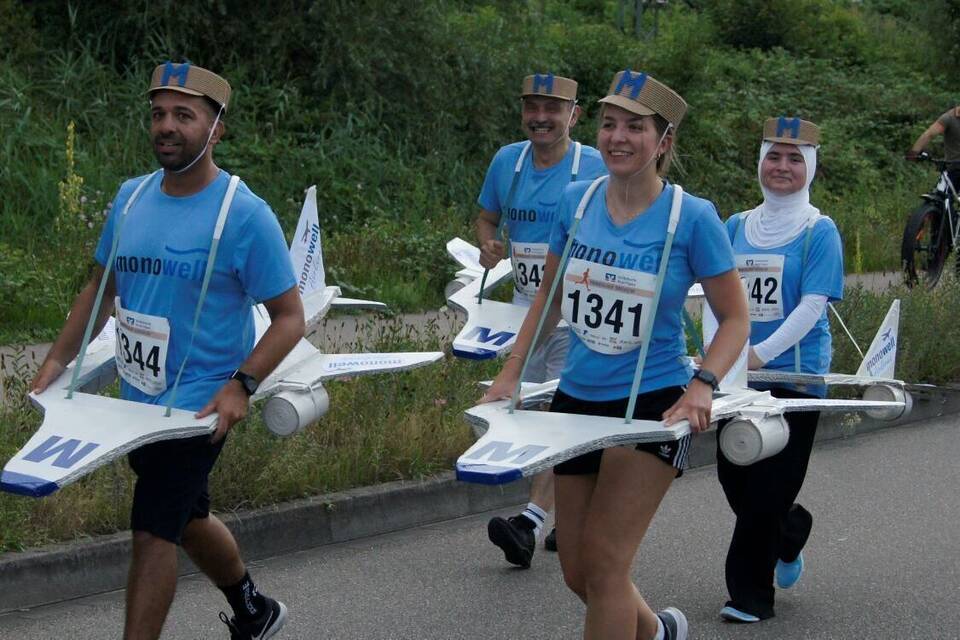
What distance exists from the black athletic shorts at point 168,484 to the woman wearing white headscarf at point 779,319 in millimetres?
2175

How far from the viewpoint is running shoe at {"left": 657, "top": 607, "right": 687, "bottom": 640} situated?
4.85 meters

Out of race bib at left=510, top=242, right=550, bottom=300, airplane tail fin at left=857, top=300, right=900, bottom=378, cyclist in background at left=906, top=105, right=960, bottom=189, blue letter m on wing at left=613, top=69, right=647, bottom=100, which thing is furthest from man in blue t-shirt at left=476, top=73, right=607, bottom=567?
cyclist in background at left=906, top=105, right=960, bottom=189

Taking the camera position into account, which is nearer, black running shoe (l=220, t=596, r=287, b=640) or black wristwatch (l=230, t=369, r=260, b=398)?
black wristwatch (l=230, t=369, r=260, b=398)

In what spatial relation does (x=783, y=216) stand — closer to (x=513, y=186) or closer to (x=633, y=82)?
(x=513, y=186)

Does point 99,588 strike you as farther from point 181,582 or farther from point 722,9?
point 722,9

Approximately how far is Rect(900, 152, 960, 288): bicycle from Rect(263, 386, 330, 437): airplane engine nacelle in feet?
33.3

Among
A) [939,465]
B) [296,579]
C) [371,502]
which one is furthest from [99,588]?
[939,465]

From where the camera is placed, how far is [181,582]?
639 cm

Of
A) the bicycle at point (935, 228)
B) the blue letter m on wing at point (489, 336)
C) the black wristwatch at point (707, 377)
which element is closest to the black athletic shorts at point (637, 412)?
the black wristwatch at point (707, 377)

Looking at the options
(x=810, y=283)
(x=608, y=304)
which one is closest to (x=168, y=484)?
(x=608, y=304)

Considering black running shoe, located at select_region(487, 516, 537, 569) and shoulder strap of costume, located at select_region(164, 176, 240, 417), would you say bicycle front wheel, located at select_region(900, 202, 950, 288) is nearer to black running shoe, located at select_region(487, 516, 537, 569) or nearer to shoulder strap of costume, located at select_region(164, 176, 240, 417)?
black running shoe, located at select_region(487, 516, 537, 569)

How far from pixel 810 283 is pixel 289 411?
2.13 metres

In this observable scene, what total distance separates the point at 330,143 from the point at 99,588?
8.84 meters

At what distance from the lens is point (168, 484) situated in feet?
14.9
